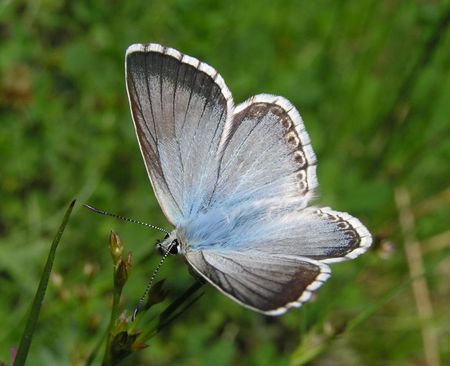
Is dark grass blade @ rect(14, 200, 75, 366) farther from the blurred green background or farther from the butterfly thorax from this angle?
the blurred green background

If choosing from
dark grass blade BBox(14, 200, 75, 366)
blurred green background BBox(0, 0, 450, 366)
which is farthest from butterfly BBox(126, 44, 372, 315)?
blurred green background BBox(0, 0, 450, 366)

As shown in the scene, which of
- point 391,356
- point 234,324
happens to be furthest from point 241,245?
point 391,356

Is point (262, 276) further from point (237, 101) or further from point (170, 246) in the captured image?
point (237, 101)

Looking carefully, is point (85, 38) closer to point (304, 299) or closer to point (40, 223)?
point (40, 223)

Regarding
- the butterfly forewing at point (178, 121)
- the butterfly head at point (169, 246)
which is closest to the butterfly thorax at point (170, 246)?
the butterfly head at point (169, 246)

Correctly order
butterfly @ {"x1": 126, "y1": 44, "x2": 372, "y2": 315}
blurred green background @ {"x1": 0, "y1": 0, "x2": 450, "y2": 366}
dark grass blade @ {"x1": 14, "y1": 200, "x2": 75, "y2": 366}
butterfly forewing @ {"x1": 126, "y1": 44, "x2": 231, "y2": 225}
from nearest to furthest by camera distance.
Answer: dark grass blade @ {"x1": 14, "y1": 200, "x2": 75, "y2": 366} → butterfly @ {"x1": 126, "y1": 44, "x2": 372, "y2": 315} → butterfly forewing @ {"x1": 126, "y1": 44, "x2": 231, "y2": 225} → blurred green background @ {"x1": 0, "y1": 0, "x2": 450, "y2": 366}

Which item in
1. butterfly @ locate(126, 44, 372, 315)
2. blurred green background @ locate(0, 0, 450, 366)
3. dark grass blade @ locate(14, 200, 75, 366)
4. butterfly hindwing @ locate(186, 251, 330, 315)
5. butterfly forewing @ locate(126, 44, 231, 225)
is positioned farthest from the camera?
blurred green background @ locate(0, 0, 450, 366)

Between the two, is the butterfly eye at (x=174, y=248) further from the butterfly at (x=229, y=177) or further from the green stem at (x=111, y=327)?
the green stem at (x=111, y=327)
